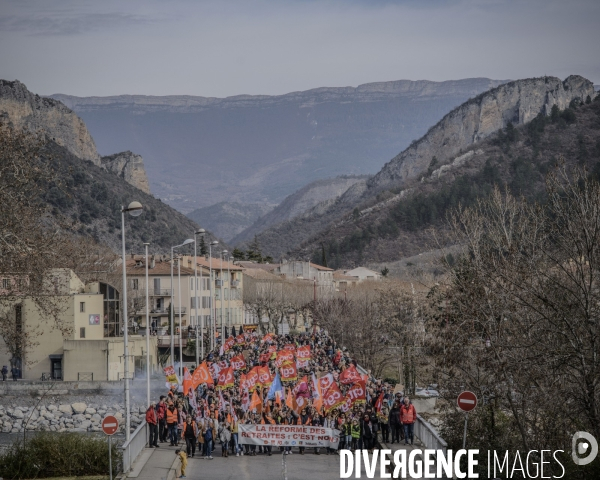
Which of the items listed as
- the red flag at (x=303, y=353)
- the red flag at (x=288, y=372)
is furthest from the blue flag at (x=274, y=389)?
the red flag at (x=303, y=353)

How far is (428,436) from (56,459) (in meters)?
11.0

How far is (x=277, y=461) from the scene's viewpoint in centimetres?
3070

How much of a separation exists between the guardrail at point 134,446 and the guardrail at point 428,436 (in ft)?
27.9

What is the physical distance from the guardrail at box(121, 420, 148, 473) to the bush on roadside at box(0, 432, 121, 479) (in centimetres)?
57

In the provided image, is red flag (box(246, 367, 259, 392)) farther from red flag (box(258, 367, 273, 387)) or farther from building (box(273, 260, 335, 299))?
building (box(273, 260, 335, 299))

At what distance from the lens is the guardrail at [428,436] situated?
28625 mm

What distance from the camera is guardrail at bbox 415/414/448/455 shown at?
2862cm

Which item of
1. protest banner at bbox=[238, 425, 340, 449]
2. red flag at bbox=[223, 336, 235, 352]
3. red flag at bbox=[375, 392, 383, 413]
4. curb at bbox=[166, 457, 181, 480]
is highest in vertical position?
red flag at bbox=[223, 336, 235, 352]

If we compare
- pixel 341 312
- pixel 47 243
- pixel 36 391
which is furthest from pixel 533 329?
pixel 341 312

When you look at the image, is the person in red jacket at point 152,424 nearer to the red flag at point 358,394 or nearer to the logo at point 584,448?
the red flag at point 358,394

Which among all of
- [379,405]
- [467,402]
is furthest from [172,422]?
[467,402]

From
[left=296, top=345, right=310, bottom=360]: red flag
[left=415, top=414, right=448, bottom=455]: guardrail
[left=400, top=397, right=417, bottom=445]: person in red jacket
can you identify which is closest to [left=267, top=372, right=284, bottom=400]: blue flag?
[left=415, top=414, right=448, bottom=455]: guardrail

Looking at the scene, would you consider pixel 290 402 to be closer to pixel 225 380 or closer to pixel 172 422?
pixel 172 422

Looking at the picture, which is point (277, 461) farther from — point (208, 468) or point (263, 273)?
point (263, 273)
